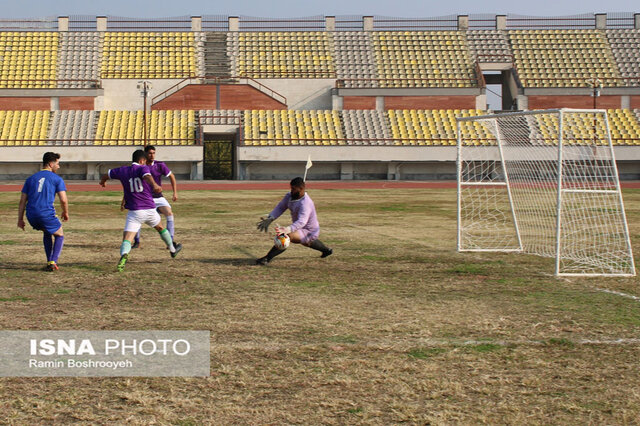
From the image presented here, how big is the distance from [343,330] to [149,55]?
4921 centimetres

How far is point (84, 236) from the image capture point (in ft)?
50.3

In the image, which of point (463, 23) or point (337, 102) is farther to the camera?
point (463, 23)

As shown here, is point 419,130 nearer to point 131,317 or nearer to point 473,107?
point 473,107

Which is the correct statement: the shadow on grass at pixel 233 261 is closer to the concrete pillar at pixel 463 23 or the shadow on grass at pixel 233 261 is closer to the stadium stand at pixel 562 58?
the stadium stand at pixel 562 58

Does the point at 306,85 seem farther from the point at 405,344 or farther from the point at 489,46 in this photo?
the point at 405,344

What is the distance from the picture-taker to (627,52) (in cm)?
5466

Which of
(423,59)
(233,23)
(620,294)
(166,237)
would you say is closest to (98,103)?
(233,23)

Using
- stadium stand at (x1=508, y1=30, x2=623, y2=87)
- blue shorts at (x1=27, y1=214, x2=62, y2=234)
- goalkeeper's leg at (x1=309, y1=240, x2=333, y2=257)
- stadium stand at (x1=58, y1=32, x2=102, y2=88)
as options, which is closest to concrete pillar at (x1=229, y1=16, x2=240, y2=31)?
stadium stand at (x1=58, y1=32, x2=102, y2=88)

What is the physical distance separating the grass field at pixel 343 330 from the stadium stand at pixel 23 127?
32.5 metres

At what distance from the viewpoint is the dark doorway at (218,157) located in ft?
156

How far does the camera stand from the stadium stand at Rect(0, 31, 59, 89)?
4938 cm

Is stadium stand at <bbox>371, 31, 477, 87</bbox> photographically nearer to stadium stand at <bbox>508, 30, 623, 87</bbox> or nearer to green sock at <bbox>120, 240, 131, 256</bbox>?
stadium stand at <bbox>508, 30, 623, 87</bbox>

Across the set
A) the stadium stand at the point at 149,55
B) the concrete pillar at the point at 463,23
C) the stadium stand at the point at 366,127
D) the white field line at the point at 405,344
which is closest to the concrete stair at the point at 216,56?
the stadium stand at the point at 149,55

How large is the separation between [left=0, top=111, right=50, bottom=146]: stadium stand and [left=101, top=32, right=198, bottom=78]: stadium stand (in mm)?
6222
